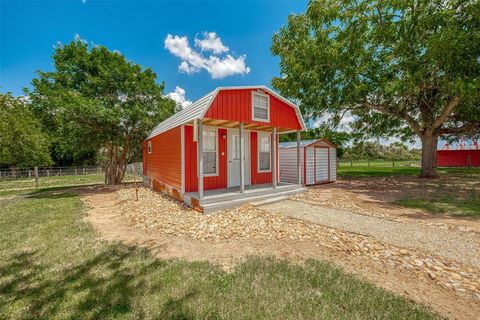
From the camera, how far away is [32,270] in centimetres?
308

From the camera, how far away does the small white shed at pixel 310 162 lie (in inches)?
438

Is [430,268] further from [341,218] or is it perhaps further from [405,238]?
[341,218]

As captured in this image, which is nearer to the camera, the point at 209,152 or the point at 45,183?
the point at 209,152

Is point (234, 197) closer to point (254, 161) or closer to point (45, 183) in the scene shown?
point (254, 161)

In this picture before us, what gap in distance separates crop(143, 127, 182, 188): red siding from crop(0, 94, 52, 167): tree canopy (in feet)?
55.6

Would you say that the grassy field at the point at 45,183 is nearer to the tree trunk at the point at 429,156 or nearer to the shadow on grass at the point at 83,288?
the shadow on grass at the point at 83,288

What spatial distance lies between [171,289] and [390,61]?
1395 centimetres

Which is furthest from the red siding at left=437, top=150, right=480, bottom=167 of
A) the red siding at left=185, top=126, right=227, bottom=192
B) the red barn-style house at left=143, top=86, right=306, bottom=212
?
the red siding at left=185, top=126, right=227, bottom=192

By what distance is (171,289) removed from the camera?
254 centimetres

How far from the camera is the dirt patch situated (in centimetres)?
245

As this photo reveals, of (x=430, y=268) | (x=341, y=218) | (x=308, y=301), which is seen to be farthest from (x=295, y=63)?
(x=308, y=301)

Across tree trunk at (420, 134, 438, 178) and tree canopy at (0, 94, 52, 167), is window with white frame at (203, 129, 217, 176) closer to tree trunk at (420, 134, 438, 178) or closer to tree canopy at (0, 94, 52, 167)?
tree trunk at (420, 134, 438, 178)

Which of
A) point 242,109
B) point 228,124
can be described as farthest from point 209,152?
point 242,109

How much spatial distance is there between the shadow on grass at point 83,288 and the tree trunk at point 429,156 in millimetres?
16417
